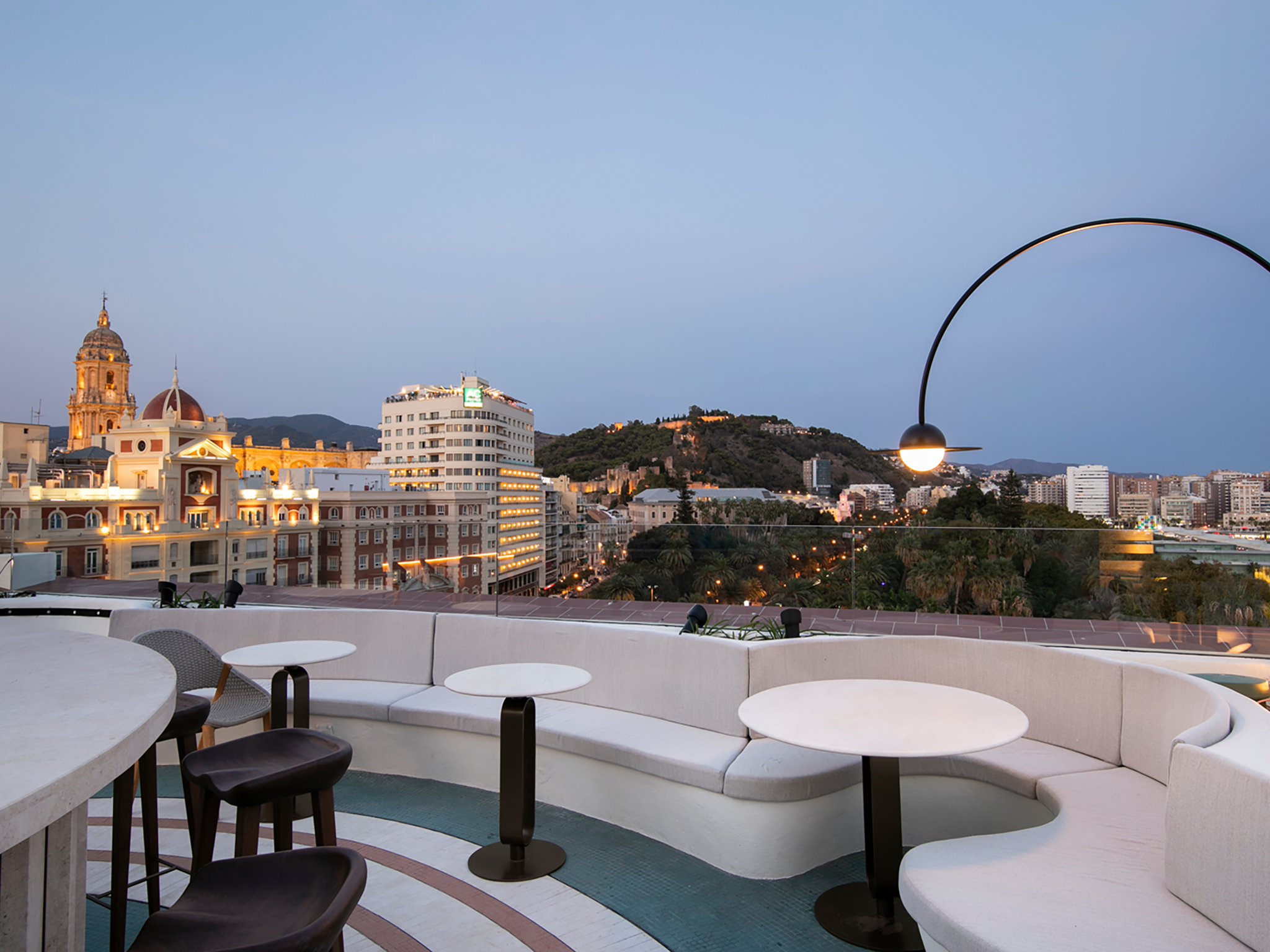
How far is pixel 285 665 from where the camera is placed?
9.10 ft

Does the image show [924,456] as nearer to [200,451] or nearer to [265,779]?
→ [265,779]

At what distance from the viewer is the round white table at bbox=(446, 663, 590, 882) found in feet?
8.14

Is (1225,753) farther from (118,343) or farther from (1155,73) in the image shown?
(118,343)

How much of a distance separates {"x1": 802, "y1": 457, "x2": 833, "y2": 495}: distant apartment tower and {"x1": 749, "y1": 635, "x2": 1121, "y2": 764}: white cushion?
57481 mm

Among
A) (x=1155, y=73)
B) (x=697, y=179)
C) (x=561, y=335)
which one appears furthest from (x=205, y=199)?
(x=561, y=335)

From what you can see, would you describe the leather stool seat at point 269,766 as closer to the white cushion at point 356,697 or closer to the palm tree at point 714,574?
the white cushion at point 356,697

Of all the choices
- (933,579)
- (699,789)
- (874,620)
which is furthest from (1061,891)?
(933,579)

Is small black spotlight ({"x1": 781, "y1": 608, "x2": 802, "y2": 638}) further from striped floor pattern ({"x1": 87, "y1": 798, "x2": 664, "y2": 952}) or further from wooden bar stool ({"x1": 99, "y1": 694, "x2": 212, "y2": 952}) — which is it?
wooden bar stool ({"x1": 99, "y1": 694, "x2": 212, "y2": 952})

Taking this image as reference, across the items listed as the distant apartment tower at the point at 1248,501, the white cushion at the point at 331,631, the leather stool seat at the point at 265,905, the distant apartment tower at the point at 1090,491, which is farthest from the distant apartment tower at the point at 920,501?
the leather stool seat at the point at 265,905

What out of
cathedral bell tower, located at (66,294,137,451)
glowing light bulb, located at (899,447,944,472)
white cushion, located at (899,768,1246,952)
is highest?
cathedral bell tower, located at (66,294,137,451)

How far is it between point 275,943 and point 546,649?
2631 mm

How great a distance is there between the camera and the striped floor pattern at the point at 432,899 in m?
2.08

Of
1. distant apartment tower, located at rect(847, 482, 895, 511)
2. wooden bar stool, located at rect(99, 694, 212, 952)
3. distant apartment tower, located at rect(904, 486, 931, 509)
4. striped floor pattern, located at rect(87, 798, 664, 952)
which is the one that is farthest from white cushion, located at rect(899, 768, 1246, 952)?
distant apartment tower, located at rect(847, 482, 895, 511)

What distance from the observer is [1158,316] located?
3066 cm
